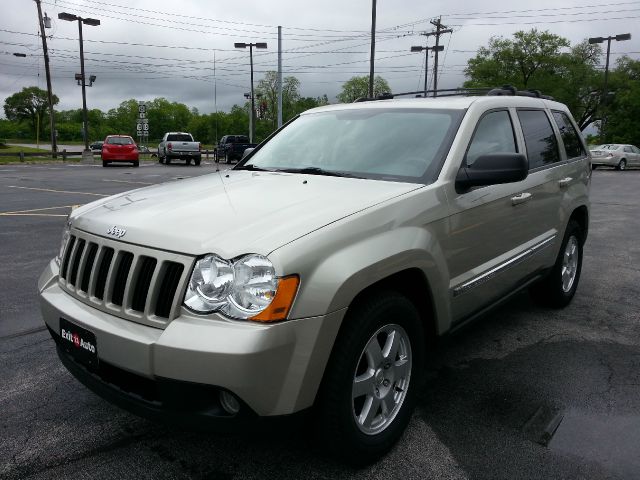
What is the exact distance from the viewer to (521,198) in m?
3.77

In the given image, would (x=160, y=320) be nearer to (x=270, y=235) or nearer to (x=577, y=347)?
(x=270, y=235)

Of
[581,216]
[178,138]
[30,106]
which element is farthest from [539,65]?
[30,106]

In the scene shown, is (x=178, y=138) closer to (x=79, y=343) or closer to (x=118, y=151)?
(x=118, y=151)

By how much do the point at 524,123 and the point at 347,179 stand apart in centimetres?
174

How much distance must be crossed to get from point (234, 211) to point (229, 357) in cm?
82

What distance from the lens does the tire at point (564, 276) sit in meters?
4.79

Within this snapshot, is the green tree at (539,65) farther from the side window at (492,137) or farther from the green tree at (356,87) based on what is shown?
the side window at (492,137)

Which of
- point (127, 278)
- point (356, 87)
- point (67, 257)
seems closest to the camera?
point (127, 278)

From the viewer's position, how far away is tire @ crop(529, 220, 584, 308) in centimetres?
479

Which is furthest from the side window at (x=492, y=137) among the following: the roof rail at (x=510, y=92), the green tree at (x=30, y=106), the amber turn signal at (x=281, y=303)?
the green tree at (x=30, y=106)

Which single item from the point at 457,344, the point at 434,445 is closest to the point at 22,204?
the point at 457,344

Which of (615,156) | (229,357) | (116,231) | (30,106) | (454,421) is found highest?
(30,106)

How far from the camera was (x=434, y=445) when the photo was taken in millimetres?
2781

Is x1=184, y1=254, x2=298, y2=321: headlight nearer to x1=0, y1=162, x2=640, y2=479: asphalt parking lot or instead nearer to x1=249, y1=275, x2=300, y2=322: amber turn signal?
x1=249, y1=275, x2=300, y2=322: amber turn signal
